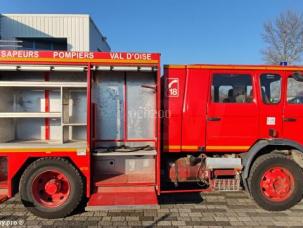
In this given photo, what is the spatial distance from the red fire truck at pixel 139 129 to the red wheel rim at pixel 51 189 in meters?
0.02

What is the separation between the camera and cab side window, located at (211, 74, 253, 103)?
21.2 feet

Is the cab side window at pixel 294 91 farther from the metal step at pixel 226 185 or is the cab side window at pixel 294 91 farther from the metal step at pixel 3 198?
the metal step at pixel 3 198

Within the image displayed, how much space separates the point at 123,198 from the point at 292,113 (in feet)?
11.3

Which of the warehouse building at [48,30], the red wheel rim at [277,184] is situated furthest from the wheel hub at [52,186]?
the warehouse building at [48,30]

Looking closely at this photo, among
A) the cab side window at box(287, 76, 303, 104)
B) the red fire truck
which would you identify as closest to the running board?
the red fire truck

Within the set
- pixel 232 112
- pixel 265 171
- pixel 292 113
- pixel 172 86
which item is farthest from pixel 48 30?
pixel 265 171

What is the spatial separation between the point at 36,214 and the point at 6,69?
2514mm

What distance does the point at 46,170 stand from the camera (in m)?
5.96

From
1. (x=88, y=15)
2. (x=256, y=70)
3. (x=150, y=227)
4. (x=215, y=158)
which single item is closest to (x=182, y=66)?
(x=256, y=70)

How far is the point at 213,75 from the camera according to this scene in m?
6.46

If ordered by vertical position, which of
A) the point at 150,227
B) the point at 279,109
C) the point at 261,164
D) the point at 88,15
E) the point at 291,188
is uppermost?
the point at 88,15

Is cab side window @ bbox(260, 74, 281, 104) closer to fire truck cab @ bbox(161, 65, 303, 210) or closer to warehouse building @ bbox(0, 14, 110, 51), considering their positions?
fire truck cab @ bbox(161, 65, 303, 210)

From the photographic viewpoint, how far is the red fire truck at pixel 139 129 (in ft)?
19.7

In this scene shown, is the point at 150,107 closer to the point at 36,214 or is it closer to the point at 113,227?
the point at 113,227
